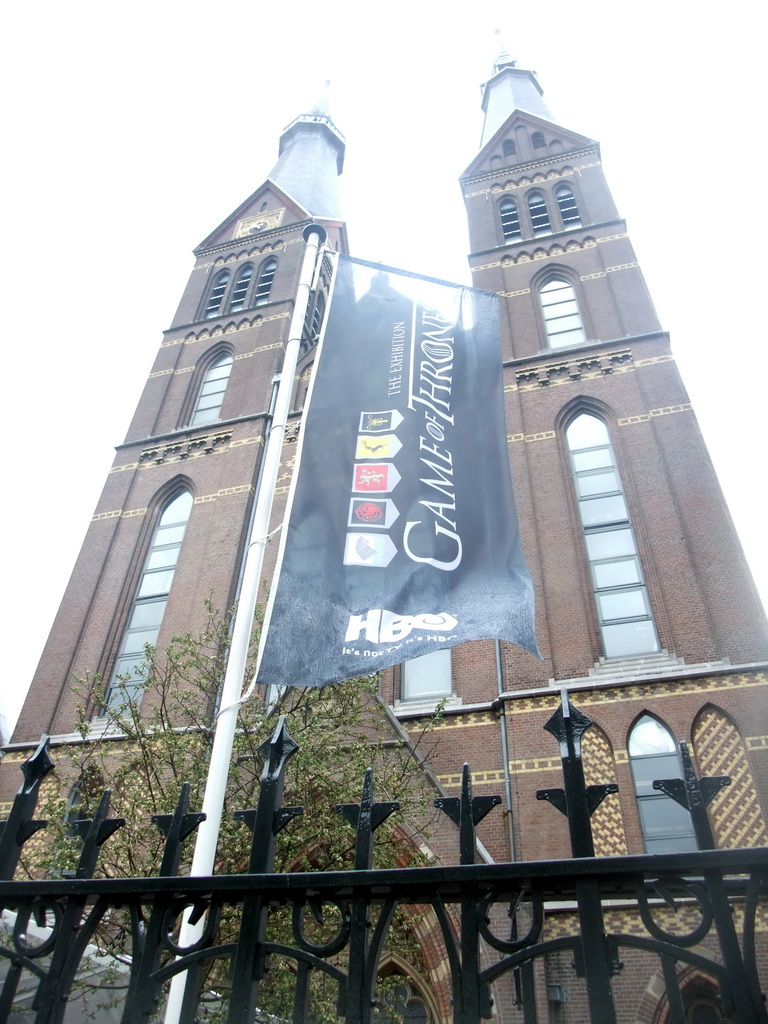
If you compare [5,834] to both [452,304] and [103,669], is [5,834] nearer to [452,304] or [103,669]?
[452,304]

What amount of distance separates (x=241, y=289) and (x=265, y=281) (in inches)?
35.9

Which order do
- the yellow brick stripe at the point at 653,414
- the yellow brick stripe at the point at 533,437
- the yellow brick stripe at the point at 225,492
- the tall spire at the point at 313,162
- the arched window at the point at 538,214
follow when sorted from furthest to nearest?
the tall spire at the point at 313,162 → the arched window at the point at 538,214 → the yellow brick stripe at the point at 225,492 → the yellow brick stripe at the point at 533,437 → the yellow brick stripe at the point at 653,414

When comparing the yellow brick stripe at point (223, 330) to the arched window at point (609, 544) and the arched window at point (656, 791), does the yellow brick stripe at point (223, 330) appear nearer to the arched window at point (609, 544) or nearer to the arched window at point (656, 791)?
the arched window at point (609, 544)

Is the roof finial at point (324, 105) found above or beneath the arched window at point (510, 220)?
above

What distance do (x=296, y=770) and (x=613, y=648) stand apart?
699 centimetres

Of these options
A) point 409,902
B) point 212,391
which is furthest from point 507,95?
point 409,902

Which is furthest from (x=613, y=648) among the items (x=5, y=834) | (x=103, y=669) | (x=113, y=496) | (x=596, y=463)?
(x=113, y=496)

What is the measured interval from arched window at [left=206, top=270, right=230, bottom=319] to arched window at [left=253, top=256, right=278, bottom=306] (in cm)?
137

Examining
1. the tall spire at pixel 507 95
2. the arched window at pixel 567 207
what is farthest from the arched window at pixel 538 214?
the tall spire at pixel 507 95

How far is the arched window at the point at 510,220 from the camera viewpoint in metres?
24.8

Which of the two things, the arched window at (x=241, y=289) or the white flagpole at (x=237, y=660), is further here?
the arched window at (x=241, y=289)

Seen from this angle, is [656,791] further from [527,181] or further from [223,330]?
[527,181]

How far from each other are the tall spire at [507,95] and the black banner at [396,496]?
25810mm

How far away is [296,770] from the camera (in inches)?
346
